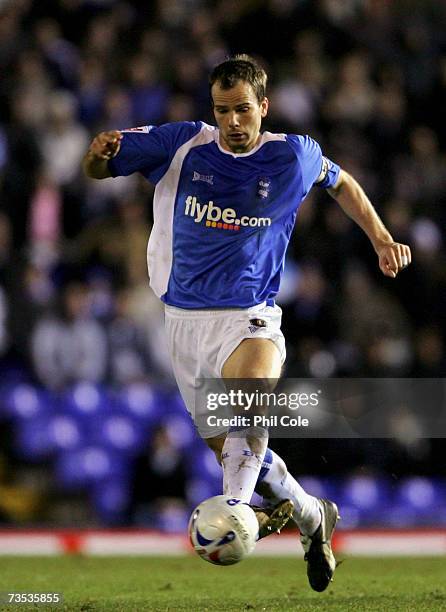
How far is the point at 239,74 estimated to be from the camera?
272 inches

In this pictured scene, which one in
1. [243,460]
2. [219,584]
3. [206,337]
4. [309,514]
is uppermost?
[206,337]

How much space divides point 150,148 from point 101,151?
45 centimetres

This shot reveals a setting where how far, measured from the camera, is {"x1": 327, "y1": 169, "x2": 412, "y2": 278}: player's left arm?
7113 mm

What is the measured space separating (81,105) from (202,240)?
8410 millimetres

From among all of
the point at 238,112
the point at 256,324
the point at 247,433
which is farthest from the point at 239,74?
the point at 247,433

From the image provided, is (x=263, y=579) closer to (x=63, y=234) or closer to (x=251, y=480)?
(x=251, y=480)

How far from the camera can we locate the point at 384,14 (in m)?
17.2

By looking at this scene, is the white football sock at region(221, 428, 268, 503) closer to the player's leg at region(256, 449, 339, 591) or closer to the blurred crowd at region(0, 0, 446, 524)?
the player's leg at region(256, 449, 339, 591)

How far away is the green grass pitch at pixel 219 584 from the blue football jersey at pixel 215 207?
179cm

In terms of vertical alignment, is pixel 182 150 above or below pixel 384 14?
below

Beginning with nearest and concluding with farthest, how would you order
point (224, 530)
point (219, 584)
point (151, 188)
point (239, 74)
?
point (224, 530) → point (239, 74) → point (219, 584) → point (151, 188)

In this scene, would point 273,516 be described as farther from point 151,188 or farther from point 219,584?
point 151,188

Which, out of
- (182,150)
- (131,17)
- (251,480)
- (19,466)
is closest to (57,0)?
(131,17)

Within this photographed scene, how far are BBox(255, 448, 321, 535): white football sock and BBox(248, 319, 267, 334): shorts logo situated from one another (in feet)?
2.39
